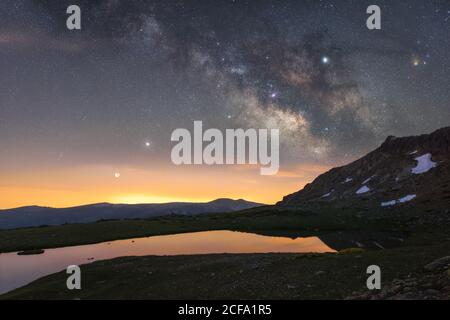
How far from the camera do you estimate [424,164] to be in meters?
144

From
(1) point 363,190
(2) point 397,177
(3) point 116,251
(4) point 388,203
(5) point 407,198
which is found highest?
(2) point 397,177

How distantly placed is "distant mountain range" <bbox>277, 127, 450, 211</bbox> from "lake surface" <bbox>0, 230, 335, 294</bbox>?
62496 millimetres

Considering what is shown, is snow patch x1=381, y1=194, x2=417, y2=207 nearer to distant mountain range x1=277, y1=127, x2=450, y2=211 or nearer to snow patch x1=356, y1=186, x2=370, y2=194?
distant mountain range x1=277, y1=127, x2=450, y2=211

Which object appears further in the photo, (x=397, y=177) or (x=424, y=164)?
(x=424, y=164)

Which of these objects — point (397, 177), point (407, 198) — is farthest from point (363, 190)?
point (407, 198)

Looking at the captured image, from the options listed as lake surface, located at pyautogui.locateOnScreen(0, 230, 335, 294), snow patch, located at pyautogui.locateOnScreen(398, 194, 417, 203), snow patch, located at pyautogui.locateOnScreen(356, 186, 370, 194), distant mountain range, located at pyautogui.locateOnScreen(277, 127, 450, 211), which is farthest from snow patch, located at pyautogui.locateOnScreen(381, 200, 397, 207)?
lake surface, located at pyautogui.locateOnScreen(0, 230, 335, 294)

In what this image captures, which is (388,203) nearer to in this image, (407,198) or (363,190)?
(407,198)

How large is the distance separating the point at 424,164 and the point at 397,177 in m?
12.4

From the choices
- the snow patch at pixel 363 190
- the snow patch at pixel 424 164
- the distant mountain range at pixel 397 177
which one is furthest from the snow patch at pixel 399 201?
the snow patch at pixel 363 190

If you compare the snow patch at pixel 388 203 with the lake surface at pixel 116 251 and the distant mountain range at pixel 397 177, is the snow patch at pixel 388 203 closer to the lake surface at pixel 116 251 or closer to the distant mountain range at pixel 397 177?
the distant mountain range at pixel 397 177
